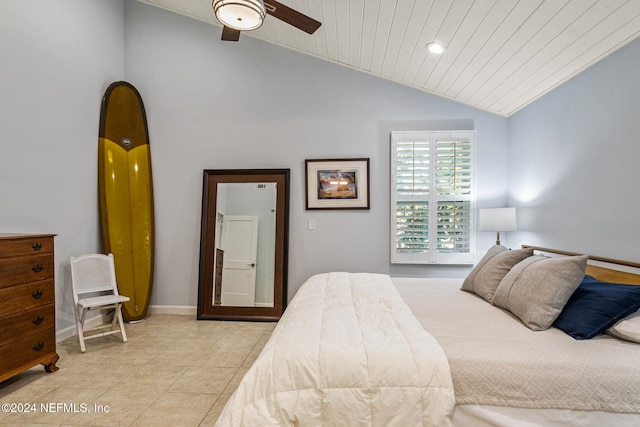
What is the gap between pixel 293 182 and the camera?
3.74 metres

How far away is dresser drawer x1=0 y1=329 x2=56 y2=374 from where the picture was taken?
207 centimetres

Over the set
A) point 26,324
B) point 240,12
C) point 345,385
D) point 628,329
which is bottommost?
point 26,324

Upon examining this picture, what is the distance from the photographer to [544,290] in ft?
5.58

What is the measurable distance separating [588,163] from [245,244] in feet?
10.5

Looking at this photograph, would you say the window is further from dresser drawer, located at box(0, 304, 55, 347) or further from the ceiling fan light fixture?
Answer: dresser drawer, located at box(0, 304, 55, 347)

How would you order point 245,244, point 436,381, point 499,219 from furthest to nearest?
point 245,244 → point 499,219 → point 436,381

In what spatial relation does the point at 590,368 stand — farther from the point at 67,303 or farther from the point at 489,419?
the point at 67,303

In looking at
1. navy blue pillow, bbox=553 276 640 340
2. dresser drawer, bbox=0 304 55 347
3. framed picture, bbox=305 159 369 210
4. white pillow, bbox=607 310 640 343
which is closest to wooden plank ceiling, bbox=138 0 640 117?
framed picture, bbox=305 159 369 210

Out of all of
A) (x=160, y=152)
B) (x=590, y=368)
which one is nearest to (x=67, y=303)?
(x=160, y=152)

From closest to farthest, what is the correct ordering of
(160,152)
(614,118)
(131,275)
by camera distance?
(614,118) < (131,275) < (160,152)

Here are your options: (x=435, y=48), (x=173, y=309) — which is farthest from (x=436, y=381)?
(x=173, y=309)

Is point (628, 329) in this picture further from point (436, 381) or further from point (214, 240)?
point (214, 240)

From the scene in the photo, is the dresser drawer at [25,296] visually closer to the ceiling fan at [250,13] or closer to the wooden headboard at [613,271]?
the ceiling fan at [250,13]

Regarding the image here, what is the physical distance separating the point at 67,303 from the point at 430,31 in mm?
4071
